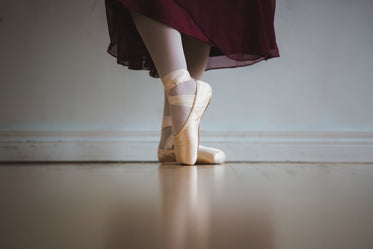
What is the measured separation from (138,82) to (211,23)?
63 centimetres

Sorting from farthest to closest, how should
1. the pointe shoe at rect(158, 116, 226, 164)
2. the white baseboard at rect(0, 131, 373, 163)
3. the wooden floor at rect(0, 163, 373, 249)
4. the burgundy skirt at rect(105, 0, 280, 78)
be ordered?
the white baseboard at rect(0, 131, 373, 163)
the pointe shoe at rect(158, 116, 226, 164)
the burgundy skirt at rect(105, 0, 280, 78)
the wooden floor at rect(0, 163, 373, 249)

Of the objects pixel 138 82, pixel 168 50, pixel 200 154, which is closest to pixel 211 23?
pixel 168 50

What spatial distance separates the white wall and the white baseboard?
3 cm

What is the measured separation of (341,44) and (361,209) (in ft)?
4.32

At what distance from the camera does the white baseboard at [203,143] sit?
1281 mm

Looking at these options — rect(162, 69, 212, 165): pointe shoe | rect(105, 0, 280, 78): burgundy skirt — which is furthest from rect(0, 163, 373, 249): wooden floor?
rect(105, 0, 280, 78): burgundy skirt

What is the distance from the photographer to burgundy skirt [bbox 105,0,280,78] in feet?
2.25

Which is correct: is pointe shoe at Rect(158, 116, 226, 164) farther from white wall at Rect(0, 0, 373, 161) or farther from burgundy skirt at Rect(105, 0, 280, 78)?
white wall at Rect(0, 0, 373, 161)

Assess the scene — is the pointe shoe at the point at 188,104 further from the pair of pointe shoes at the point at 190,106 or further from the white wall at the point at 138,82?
the white wall at the point at 138,82

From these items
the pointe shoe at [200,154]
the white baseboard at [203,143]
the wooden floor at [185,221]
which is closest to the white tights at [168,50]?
the pointe shoe at [200,154]

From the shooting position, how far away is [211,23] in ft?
2.50

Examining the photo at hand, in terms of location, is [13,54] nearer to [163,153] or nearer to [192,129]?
[163,153]

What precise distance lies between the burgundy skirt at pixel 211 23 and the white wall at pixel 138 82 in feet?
1.24

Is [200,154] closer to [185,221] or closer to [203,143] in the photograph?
[203,143]
